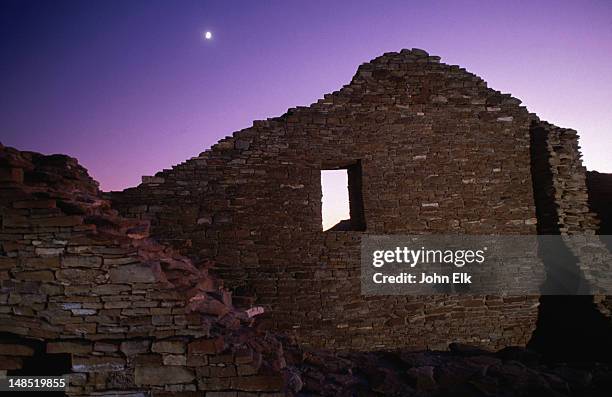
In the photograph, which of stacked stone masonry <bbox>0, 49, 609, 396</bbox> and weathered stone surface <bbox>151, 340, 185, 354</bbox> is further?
stacked stone masonry <bbox>0, 49, 609, 396</bbox>

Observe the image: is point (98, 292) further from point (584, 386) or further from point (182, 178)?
point (584, 386)

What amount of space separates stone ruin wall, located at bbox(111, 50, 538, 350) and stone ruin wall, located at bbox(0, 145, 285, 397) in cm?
263

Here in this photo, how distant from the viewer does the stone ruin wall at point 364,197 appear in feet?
21.0

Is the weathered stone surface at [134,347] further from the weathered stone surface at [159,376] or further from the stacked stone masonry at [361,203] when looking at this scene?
the stacked stone masonry at [361,203]

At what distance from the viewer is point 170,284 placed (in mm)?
3752

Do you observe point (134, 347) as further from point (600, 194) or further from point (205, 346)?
point (600, 194)

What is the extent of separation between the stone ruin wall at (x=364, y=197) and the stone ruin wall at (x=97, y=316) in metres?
2.63

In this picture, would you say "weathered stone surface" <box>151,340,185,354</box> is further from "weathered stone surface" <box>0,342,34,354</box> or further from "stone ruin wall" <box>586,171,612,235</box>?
"stone ruin wall" <box>586,171,612,235</box>

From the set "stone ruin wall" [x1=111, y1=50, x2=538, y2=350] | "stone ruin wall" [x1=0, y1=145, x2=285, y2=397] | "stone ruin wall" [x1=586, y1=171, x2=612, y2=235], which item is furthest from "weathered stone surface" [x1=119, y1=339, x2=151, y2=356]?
"stone ruin wall" [x1=586, y1=171, x2=612, y2=235]

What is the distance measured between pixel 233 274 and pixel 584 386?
17.5 ft

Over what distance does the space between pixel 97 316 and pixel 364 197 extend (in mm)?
4781

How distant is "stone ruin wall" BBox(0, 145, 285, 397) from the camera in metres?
3.56

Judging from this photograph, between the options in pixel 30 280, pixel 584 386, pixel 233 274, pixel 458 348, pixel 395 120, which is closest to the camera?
pixel 30 280

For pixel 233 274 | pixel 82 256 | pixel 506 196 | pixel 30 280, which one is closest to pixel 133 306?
pixel 82 256
